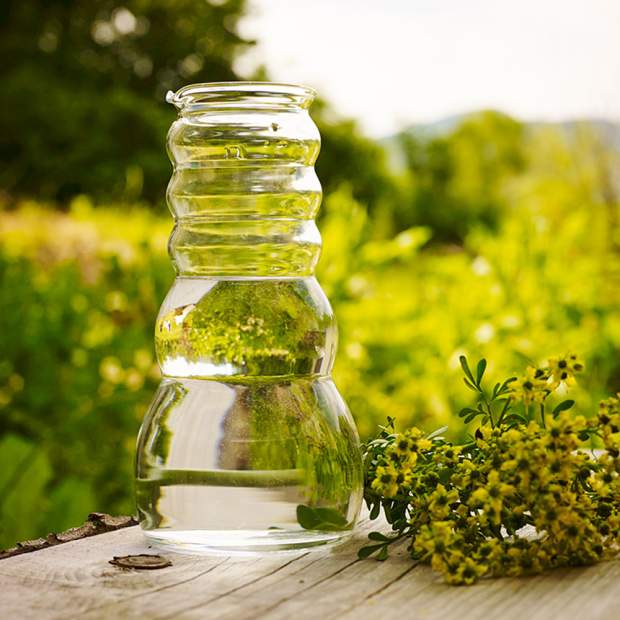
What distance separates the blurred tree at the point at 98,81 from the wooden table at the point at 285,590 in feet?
28.1

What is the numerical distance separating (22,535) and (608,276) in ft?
7.98

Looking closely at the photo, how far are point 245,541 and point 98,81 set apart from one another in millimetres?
13803

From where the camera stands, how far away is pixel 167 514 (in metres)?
1.25

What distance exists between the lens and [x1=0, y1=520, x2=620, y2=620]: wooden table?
3.30 ft

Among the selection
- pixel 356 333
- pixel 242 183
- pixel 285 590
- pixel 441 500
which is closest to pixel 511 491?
pixel 441 500

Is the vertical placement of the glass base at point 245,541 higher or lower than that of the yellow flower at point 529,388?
lower

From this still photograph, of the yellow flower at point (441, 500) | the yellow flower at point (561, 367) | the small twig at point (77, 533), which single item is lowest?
the small twig at point (77, 533)

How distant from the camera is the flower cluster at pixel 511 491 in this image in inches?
43.9

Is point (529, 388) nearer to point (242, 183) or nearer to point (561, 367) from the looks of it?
point (561, 367)

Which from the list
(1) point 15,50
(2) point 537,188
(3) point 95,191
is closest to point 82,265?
(2) point 537,188

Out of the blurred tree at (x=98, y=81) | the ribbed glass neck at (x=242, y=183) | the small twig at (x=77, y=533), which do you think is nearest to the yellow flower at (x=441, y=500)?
the ribbed glass neck at (x=242, y=183)

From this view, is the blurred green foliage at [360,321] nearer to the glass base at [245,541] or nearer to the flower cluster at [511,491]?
the glass base at [245,541]

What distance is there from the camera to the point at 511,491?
112 cm

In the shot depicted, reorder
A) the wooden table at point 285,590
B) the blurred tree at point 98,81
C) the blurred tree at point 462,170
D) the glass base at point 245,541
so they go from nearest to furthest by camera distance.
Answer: the wooden table at point 285,590 → the glass base at point 245,541 → the blurred tree at point 98,81 → the blurred tree at point 462,170
